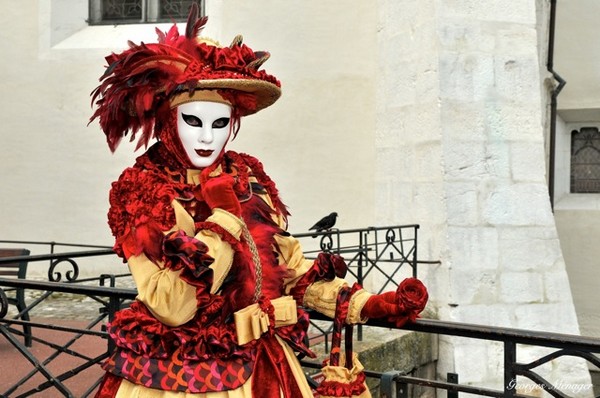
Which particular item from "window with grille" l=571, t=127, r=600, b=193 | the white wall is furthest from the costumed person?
"window with grille" l=571, t=127, r=600, b=193

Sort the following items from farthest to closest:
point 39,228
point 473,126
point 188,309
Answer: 1. point 39,228
2. point 473,126
3. point 188,309

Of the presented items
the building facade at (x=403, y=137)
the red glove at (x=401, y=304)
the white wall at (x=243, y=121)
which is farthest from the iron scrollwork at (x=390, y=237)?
the red glove at (x=401, y=304)

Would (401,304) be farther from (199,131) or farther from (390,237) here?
(390,237)

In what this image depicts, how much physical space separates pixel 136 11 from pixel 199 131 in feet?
20.3

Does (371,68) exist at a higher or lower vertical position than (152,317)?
higher

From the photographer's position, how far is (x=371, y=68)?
663 centimetres

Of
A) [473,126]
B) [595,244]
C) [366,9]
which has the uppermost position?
[366,9]

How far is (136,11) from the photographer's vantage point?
7758 millimetres

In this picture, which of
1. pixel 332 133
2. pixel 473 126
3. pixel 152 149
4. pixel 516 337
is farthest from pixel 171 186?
pixel 332 133

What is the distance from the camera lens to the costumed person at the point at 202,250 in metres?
1.85

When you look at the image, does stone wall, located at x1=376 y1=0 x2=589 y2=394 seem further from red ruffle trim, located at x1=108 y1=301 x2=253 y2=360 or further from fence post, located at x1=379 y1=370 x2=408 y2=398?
red ruffle trim, located at x1=108 y1=301 x2=253 y2=360

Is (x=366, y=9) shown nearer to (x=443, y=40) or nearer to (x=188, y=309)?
(x=443, y=40)

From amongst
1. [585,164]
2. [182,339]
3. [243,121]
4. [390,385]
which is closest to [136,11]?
[243,121]

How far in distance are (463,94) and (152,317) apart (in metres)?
4.31
